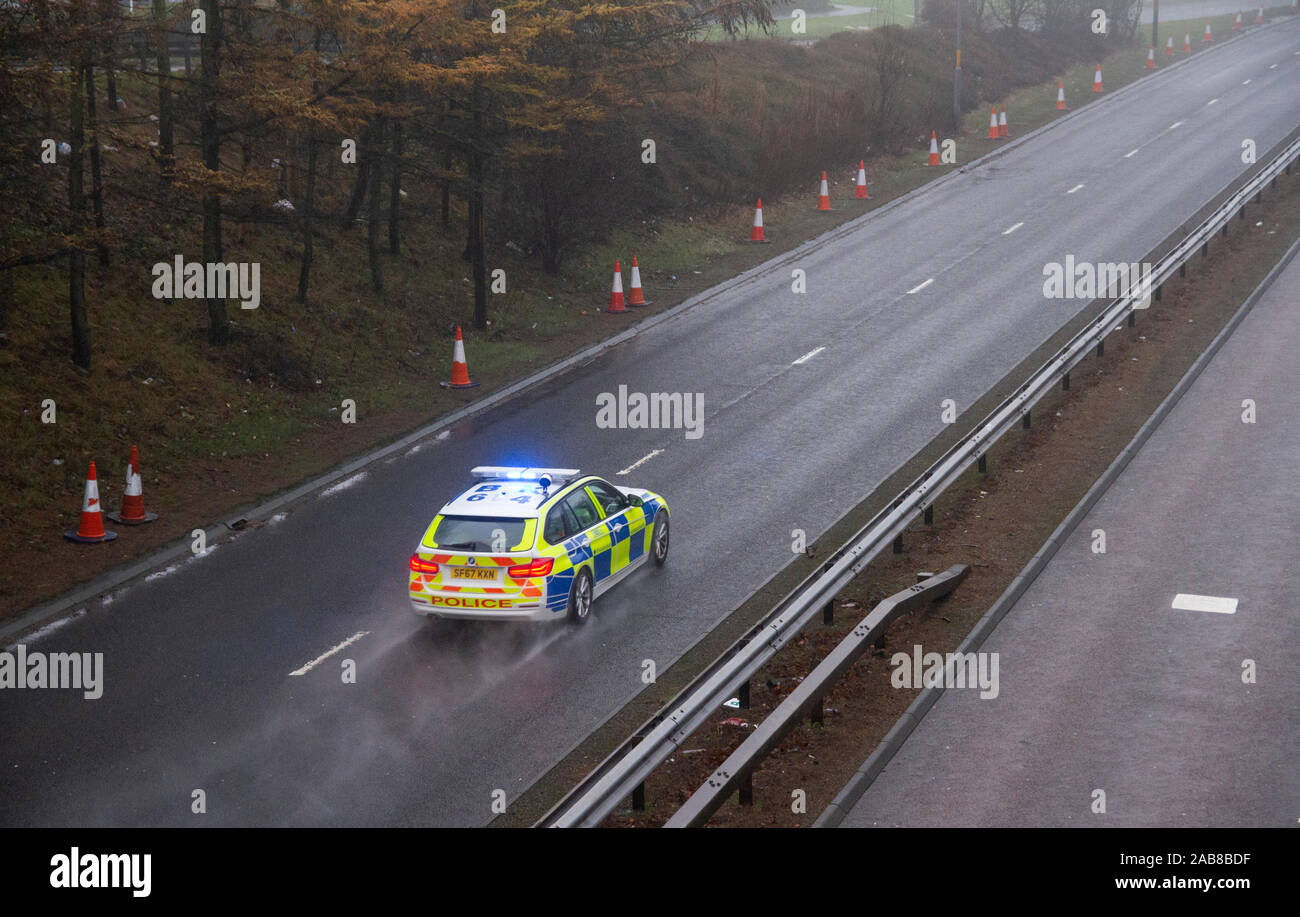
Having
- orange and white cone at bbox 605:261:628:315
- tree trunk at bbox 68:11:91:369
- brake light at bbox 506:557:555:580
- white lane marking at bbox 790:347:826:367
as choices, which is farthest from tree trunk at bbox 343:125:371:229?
brake light at bbox 506:557:555:580

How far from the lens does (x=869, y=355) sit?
23.7 meters

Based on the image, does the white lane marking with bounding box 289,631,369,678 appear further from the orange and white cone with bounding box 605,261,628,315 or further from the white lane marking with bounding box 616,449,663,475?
the orange and white cone with bounding box 605,261,628,315

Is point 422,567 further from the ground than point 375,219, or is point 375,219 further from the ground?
point 375,219

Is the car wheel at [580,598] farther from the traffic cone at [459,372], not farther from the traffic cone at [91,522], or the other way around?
the traffic cone at [459,372]

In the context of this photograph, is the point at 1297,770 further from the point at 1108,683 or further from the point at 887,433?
the point at 887,433

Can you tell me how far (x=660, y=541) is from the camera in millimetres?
15711

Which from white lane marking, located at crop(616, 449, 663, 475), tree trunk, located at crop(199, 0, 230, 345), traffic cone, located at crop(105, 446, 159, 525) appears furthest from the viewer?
tree trunk, located at crop(199, 0, 230, 345)

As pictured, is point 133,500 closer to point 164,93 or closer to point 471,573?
point 471,573

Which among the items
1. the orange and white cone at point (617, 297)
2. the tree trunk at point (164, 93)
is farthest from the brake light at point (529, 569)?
the orange and white cone at point (617, 297)

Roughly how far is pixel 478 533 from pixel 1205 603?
6.88 metres

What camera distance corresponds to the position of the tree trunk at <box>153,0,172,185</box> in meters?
19.2

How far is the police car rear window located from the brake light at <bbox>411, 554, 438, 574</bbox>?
221mm

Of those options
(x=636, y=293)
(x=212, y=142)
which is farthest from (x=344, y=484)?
(x=636, y=293)
